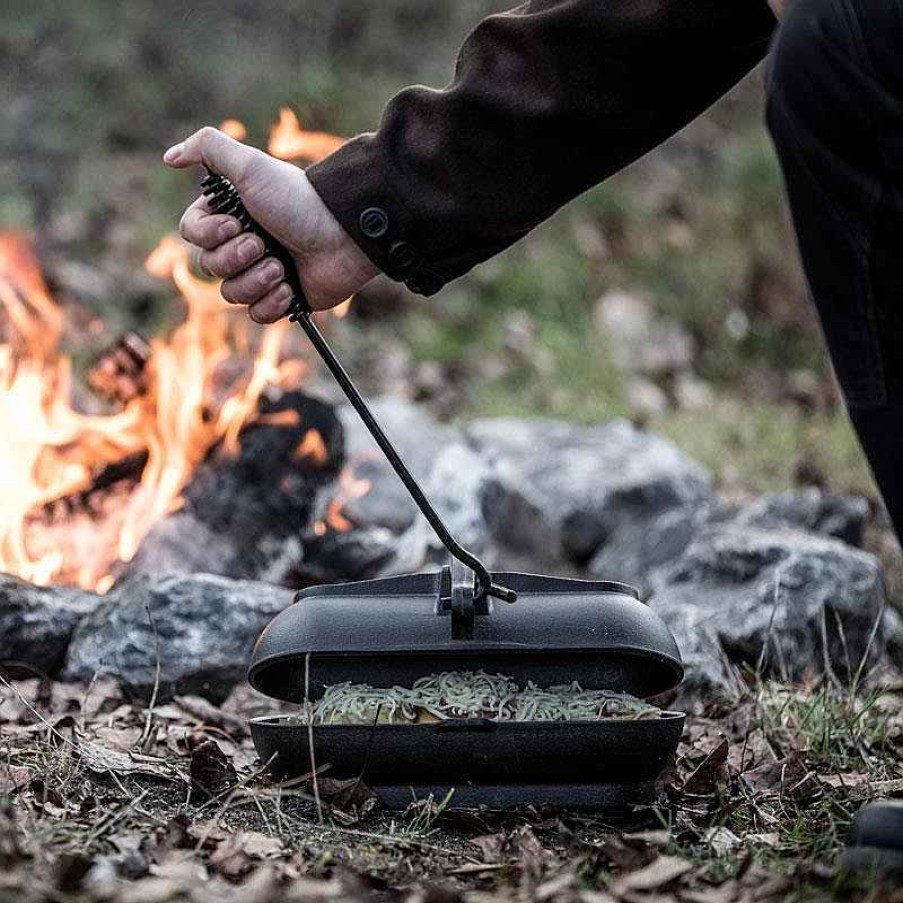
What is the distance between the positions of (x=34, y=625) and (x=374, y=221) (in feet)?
4.69

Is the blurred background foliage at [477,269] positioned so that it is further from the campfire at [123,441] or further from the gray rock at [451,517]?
the campfire at [123,441]

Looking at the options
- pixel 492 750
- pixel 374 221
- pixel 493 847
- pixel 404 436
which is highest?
pixel 374 221

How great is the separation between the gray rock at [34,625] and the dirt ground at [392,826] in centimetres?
28

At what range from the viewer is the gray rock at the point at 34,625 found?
2941mm

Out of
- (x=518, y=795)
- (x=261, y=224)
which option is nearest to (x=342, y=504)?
(x=261, y=224)

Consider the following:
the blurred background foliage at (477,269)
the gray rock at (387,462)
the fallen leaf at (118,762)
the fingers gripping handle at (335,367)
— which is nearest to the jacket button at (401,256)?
the fingers gripping handle at (335,367)

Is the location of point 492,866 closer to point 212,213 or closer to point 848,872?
point 848,872

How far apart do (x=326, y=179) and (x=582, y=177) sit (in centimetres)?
43

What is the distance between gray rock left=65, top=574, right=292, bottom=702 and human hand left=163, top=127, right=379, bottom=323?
38.8 inches

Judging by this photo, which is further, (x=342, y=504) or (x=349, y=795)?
(x=342, y=504)

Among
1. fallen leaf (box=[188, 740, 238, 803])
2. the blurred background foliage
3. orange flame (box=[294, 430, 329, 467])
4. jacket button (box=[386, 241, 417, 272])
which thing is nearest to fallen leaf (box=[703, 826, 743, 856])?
fallen leaf (box=[188, 740, 238, 803])

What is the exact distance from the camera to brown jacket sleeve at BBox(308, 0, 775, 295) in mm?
2002

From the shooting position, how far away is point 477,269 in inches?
299

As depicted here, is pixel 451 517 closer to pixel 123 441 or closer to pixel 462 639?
pixel 123 441
